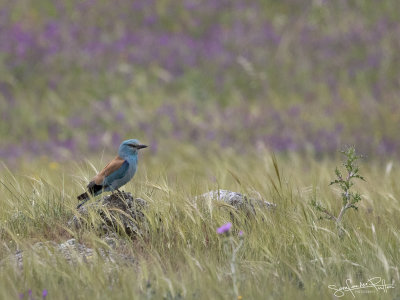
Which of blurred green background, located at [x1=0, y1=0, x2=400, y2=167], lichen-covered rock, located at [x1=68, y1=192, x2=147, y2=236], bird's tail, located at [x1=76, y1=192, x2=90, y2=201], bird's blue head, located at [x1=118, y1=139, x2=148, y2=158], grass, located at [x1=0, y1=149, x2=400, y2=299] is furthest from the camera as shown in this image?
blurred green background, located at [x1=0, y1=0, x2=400, y2=167]

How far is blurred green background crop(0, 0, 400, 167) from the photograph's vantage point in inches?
446

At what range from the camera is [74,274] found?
3.83 m

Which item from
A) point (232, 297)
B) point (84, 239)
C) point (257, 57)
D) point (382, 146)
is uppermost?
point (257, 57)

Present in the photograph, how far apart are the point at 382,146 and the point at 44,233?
22.6 feet

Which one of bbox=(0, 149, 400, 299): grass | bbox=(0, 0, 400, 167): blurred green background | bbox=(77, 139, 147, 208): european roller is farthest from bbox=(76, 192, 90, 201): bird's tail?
bbox=(0, 0, 400, 167): blurred green background

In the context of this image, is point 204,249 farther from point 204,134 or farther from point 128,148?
point 204,134

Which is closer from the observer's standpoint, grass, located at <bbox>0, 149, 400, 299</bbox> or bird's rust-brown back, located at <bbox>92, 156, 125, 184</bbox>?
grass, located at <bbox>0, 149, 400, 299</bbox>

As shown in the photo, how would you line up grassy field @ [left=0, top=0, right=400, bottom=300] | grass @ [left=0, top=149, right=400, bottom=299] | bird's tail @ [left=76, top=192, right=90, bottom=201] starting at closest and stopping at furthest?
grass @ [left=0, top=149, right=400, bottom=299] → grassy field @ [left=0, top=0, right=400, bottom=300] → bird's tail @ [left=76, top=192, right=90, bottom=201]

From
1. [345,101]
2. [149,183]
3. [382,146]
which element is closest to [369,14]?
[345,101]

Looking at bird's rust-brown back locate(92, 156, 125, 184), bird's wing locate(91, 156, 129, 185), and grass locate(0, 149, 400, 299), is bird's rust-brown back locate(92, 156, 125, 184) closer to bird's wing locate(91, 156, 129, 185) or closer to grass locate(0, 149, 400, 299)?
bird's wing locate(91, 156, 129, 185)

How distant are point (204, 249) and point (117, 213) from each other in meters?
0.68

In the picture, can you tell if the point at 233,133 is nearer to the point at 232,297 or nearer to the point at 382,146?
the point at 382,146

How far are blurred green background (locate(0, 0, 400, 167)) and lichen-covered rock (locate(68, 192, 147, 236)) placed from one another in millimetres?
5275

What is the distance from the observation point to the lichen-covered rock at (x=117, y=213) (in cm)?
468
